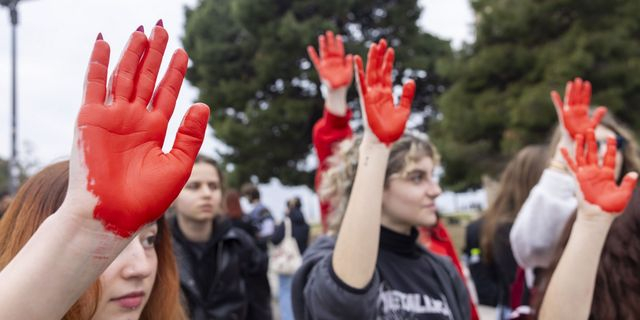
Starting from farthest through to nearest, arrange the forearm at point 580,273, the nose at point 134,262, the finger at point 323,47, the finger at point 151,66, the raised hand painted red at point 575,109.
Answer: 1. the finger at point 323,47
2. the raised hand painted red at point 575,109
3. the forearm at point 580,273
4. the nose at point 134,262
5. the finger at point 151,66

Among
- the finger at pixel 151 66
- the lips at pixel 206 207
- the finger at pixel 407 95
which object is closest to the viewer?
the finger at pixel 151 66

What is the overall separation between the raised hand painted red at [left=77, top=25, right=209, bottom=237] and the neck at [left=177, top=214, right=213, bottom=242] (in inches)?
107

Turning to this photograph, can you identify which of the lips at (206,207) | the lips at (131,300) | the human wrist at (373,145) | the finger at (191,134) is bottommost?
the lips at (206,207)

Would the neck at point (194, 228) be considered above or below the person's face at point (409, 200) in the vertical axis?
below

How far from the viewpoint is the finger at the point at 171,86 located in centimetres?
99

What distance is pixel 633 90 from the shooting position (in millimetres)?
13805

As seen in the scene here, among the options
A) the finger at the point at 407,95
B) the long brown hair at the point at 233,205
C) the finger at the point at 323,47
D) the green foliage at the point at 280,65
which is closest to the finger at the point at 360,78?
the finger at the point at 407,95

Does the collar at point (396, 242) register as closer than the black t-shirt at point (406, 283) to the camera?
No

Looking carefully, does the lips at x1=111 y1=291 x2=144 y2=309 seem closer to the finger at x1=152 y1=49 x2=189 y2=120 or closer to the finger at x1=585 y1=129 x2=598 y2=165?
the finger at x1=152 y1=49 x2=189 y2=120

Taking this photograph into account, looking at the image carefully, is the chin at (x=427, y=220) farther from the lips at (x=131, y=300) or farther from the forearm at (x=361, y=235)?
the lips at (x=131, y=300)

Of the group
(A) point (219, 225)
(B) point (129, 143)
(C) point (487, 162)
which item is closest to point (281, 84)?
(C) point (487, 162)

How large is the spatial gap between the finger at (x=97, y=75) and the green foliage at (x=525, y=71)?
13351 millimetres

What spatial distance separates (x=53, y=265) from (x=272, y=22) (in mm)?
20338

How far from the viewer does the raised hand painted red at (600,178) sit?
1.91 metres
